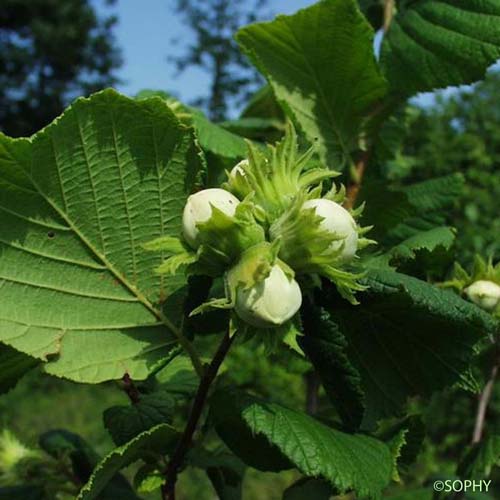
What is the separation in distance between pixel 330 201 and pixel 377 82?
49 centimetres

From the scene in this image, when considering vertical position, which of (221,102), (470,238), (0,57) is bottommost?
(470,238)

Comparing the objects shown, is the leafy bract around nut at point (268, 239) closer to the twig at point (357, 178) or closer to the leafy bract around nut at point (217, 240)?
the leafy bract around nut at point (217, 240)

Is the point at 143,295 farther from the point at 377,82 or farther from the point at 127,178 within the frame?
the point at 377,82

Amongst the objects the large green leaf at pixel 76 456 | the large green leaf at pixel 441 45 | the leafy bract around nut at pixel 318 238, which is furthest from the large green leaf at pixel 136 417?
the large green leaf at pixel 441 45

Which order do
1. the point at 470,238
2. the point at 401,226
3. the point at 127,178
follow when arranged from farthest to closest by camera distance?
1. the point at 470,238
2. the point at 401,226
3. the point at 127,178

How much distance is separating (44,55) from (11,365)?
18.4 metres

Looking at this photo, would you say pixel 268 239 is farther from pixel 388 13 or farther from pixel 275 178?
pixel 388 13

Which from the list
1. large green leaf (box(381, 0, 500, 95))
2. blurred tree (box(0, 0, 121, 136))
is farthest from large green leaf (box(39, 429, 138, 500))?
blurred tree (box(0, 0, 121, 136))

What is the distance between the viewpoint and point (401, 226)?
131cm

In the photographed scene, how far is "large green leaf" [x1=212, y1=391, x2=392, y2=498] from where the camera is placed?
75 cm

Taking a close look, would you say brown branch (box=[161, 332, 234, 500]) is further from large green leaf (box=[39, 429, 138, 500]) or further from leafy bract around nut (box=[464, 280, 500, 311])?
leafy bract around nut (box=[464, 280, 500, 311])

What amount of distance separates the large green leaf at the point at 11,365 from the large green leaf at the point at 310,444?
256 millimetres

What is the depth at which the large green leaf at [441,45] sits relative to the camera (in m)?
1.12

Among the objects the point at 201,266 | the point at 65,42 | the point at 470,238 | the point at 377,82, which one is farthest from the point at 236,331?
the point at 65,42
